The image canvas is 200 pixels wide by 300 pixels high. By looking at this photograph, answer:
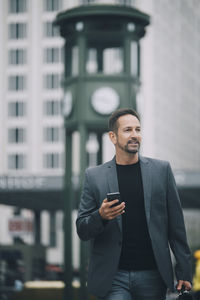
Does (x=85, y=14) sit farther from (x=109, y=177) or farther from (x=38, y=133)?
(x=38, y=133)

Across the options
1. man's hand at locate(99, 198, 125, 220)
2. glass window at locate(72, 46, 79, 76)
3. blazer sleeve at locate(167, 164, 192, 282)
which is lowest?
blazer sleeve at locate(167, 164, 192, 282)

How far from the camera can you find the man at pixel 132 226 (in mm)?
5301

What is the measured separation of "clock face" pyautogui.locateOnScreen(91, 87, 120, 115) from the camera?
1560cm

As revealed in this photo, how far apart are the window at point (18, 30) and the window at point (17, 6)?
1.79 m

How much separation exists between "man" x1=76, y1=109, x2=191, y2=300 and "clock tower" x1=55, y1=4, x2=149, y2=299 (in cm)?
1003

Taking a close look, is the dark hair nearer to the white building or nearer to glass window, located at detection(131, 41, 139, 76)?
glass window, located at detection(131, 41, 139, 76)

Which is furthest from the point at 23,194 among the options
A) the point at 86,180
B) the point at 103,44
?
the point at 86,180

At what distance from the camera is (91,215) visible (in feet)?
17.3

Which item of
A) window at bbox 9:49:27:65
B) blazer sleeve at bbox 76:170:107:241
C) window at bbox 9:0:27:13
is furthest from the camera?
window at bbox 9:0:27:13

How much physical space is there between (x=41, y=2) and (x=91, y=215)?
91.6 meters

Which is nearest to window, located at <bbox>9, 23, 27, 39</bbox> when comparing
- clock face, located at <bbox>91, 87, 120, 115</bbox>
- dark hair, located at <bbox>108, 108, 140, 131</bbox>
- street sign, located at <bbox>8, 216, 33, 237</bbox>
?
street sign, located at <bbox>8, 216, 33, 237</bbox>

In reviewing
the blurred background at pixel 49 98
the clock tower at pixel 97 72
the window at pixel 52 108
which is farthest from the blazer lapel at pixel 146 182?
the window at pixel 52 108

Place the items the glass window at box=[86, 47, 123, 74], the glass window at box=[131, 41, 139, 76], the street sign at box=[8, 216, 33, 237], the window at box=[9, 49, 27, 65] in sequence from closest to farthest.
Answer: the glass window at box=[131, 41, 139, 76] → the glass window at box=[86, 47, 123, 74] → the street sign at box=[8, 216, 33, 237] → the window at box=[9, 49, 27, 65]

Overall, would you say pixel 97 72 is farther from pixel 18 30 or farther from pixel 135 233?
pixel 18 30
